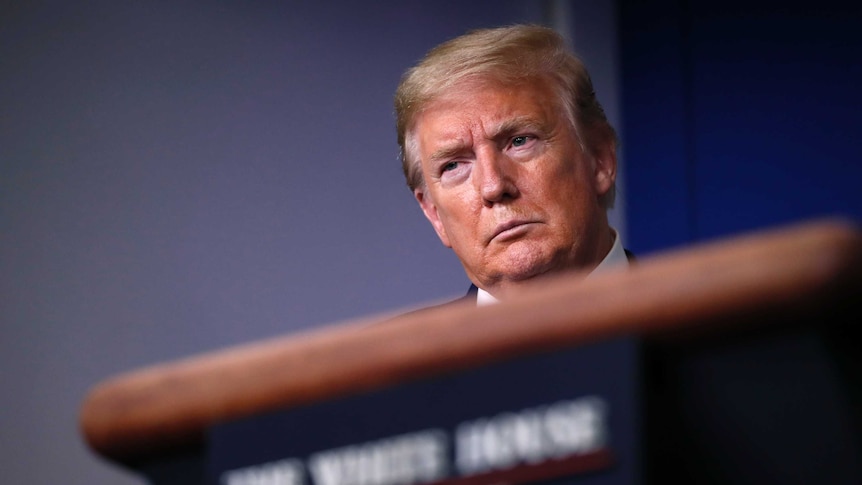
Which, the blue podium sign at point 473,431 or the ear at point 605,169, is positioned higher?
the ear at point 605,169

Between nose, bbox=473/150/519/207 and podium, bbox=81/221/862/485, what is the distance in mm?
1272

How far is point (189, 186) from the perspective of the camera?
3189 mm

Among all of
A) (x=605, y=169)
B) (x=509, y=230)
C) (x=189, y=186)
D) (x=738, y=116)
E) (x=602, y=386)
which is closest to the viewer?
(x=602, y=386)

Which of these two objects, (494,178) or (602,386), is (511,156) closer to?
(494,178)

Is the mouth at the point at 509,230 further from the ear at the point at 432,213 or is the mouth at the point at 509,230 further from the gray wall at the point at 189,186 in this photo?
the gray wall at the point at 189,186

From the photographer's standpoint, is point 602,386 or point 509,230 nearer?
point 602,386

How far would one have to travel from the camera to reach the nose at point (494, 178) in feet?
6.92

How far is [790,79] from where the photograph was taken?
3.31 meters

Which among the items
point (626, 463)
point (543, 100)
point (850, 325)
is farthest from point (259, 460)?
point (543, 100)

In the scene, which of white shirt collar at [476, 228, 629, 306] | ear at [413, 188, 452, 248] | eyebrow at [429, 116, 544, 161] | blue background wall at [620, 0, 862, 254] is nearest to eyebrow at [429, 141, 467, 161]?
eyebrow at [429, 116, 544, 161]

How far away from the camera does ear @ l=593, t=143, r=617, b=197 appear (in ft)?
7.47

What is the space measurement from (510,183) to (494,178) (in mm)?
29

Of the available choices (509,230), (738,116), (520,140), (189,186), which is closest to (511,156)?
(520,140)

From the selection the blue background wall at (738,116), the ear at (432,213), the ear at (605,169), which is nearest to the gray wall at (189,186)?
the blue background wall at (738,116)
